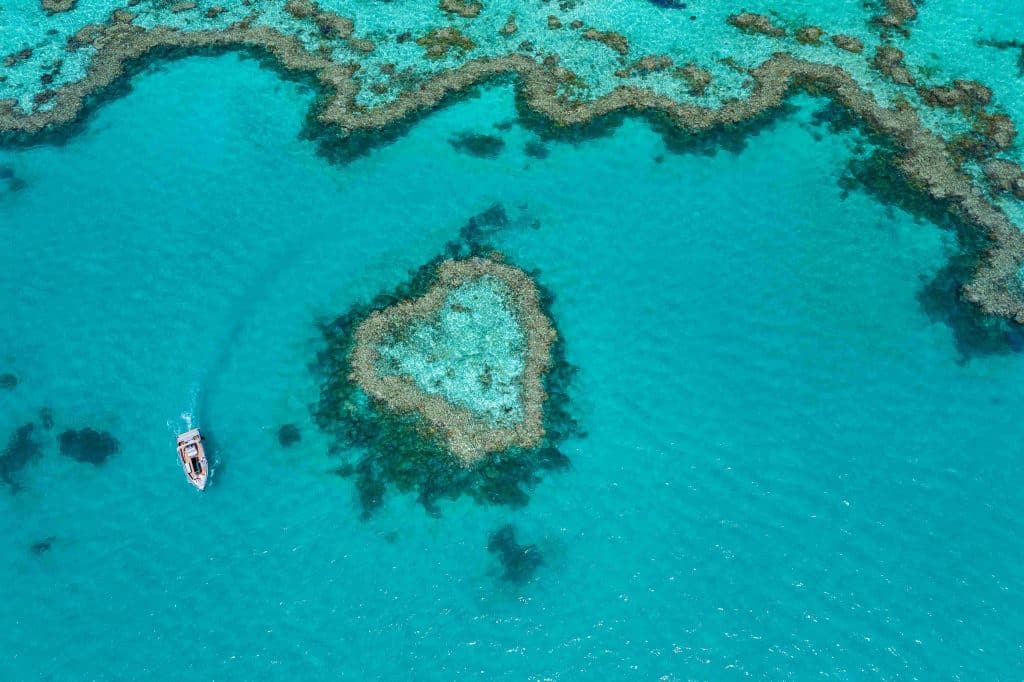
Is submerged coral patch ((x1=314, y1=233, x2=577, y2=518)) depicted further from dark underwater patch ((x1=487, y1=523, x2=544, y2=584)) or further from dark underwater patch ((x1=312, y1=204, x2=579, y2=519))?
dark underwater patch ((x1=487, y1=523, x2=544, y2=584))

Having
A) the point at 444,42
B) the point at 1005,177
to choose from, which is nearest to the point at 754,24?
the point at 1005,177

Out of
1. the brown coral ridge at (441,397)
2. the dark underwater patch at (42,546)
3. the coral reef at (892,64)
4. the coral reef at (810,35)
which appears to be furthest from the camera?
the coral reef at (810,35)

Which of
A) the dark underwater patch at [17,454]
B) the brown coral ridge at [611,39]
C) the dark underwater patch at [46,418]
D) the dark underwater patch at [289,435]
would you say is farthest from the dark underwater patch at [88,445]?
the brown coral ridge at [611,39]

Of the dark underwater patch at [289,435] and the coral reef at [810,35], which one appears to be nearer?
the dark underwater patch at [289,435]

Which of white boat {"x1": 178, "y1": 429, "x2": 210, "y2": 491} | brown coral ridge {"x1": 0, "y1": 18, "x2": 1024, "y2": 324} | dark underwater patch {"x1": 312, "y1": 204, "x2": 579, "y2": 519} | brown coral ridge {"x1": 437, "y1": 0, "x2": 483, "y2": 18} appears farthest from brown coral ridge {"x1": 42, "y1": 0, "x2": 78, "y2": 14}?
white boat {"x1": 178, "y1": 429, "x2": 210, "y2": 491}

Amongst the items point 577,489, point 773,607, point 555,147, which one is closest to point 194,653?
point 577,489

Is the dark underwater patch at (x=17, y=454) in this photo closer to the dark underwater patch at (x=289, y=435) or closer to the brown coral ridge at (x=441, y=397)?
the dark underwater patch at (x=289, y=435)
